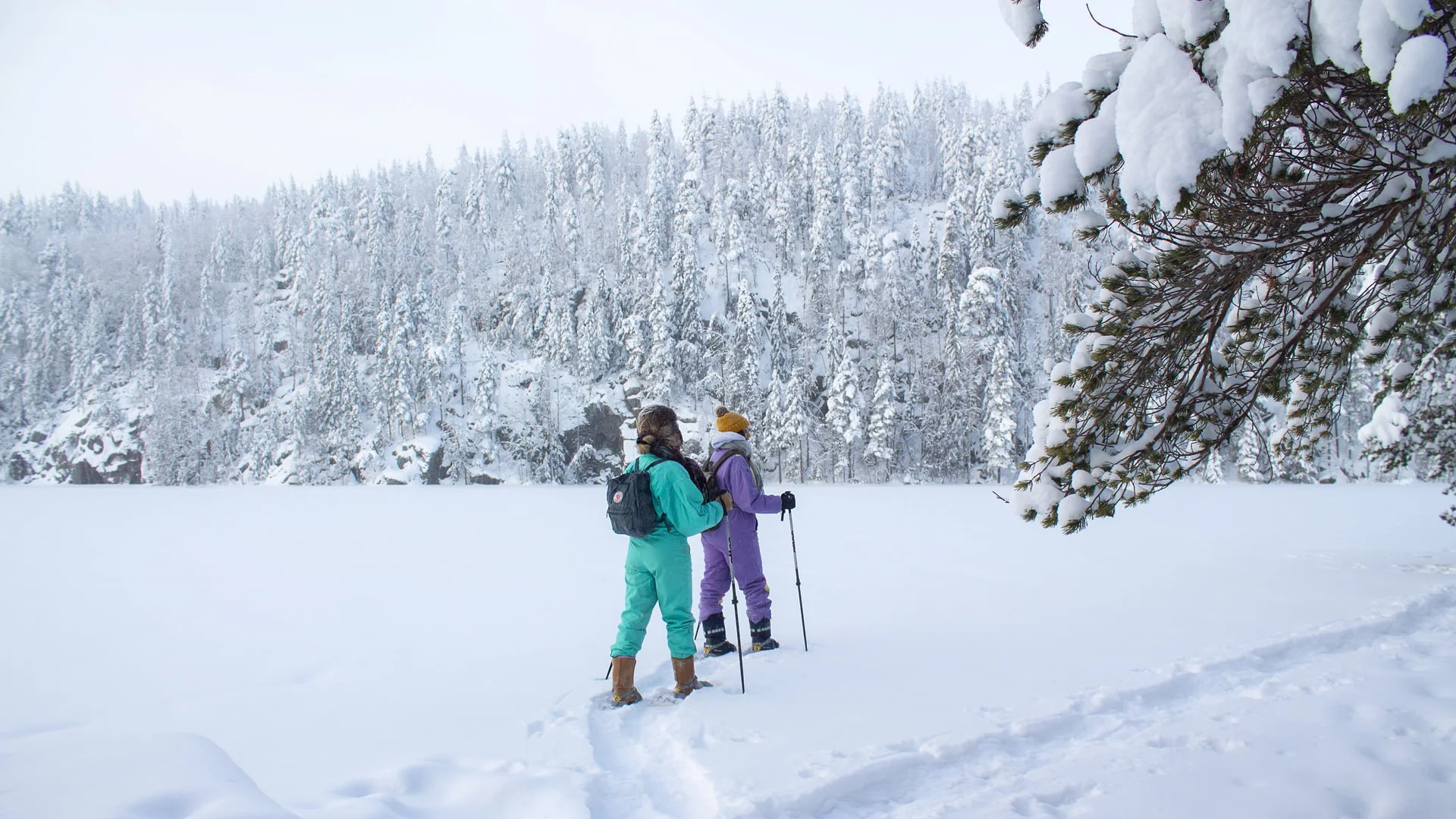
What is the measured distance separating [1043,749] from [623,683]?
7.87ft

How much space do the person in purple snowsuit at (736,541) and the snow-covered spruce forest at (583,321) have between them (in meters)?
31.3

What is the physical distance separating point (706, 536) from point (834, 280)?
42344mm

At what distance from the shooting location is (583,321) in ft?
160

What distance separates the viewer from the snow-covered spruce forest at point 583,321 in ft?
135

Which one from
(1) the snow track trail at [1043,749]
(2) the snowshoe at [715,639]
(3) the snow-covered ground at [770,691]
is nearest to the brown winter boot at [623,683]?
(3) the snow-covered ground at [770,691]

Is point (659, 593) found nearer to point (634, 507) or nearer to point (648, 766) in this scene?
point (634, 507)

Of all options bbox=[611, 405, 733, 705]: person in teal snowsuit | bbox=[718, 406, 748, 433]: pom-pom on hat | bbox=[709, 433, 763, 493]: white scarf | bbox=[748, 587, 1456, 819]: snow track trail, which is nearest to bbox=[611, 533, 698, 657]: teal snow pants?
bbox=[611, 405, 733, 705]: person in teal snowsuit

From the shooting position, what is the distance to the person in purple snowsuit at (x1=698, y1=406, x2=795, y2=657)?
17.7ft

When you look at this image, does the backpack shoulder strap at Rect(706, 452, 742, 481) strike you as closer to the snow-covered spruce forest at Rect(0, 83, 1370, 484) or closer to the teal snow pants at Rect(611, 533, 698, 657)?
the teal snow pants at Rect(611, 533, 698, 657)

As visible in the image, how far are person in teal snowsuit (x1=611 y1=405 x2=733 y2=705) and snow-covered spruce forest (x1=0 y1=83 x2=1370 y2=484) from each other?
32.3 m

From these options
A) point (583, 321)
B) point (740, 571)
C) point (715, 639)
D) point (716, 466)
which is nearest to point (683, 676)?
point (715, 639)

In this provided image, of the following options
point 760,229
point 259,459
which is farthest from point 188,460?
point 760,229

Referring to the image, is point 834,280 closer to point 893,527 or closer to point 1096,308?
point 893,527

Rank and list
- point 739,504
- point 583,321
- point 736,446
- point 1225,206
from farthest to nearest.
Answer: point 583,321 → point 736,446 → point 739,504 → point 1225,206
